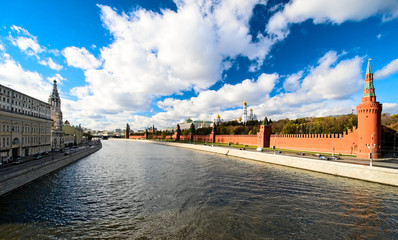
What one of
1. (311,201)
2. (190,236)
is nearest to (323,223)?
(311,201)

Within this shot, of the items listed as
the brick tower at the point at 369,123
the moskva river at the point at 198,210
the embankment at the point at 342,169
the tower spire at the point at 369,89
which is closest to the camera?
the moskva river at the point at 198,210

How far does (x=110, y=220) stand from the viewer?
10.8m

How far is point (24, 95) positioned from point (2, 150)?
1155 cm

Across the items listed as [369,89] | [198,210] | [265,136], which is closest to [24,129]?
[198,210]

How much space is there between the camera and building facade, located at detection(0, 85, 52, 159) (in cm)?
2504

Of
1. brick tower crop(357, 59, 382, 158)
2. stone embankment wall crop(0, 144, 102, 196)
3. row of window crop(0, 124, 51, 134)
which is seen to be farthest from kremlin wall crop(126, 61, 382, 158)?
row of window crop(0, 124, 51, 134)

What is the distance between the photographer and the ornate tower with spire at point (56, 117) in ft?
160

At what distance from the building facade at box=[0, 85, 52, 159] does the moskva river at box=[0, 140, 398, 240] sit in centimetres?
1172

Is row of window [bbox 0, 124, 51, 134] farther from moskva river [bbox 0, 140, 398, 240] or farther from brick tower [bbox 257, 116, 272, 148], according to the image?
brick tower [bbox 257, 116, 272, 148]

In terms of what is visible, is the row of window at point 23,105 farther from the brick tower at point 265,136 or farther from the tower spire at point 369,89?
the tower spire at point 369,89

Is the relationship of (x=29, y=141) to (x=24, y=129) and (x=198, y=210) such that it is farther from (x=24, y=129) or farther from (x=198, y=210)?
(x=198, y=210)

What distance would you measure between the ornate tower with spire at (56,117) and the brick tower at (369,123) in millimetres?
62577

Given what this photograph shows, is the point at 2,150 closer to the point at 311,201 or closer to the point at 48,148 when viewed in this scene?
the point at 48,148

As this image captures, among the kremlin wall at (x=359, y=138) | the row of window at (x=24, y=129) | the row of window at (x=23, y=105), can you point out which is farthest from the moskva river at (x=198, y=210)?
the row of window at (x=23, y=105)
